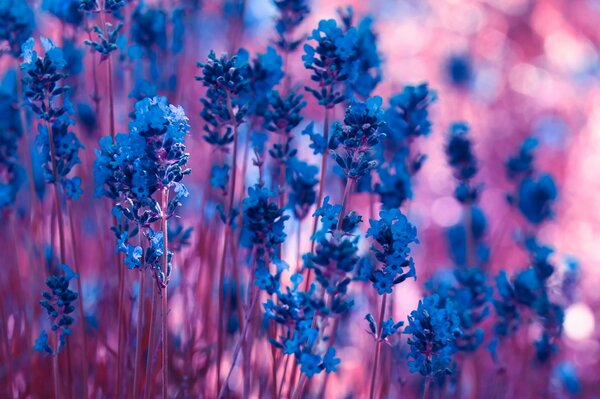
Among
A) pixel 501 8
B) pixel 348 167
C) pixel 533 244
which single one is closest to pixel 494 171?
pixel 501 8

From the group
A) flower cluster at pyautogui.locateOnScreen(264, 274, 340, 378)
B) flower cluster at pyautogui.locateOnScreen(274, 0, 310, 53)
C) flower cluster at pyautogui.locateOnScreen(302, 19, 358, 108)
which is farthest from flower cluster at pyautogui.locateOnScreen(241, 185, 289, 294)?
flower cluster at pyautogui.locateOnScreen(274, 0, 310, 53)

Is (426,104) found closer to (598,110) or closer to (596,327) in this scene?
(596,327)

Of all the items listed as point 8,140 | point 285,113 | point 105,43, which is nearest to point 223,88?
point 285,113

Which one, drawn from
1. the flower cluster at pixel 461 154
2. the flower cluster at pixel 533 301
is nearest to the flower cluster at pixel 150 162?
the flower cluster at pixel 533 301

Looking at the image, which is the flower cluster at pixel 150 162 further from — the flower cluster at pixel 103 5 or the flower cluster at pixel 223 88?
the flower cluster at pixel 103 5

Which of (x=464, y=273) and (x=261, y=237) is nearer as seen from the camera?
(x=261, y=237)

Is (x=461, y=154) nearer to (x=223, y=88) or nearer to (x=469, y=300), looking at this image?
(x=469, y=300)

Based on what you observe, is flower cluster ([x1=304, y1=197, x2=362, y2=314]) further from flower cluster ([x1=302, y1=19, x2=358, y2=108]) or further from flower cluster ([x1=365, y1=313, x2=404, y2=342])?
flower cluster ([x1=302, y1=19, x2=358, y2=108])
